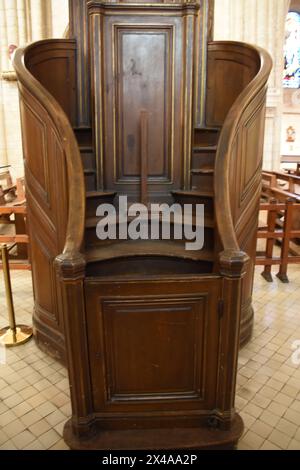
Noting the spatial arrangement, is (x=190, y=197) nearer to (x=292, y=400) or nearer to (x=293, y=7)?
(x=292, y=400)

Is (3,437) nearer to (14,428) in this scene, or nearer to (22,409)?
(14,428)

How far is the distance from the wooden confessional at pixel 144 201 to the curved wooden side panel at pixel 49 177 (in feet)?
0.04

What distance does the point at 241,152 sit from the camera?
2.39 meters

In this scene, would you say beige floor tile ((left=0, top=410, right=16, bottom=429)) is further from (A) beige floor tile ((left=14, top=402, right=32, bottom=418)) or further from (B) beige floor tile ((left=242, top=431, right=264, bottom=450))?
(B) beige floor tile ((left=242, top=431, right=264, bottom=450))

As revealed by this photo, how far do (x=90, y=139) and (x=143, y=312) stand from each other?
5.79 feet

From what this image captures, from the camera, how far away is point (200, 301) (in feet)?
6.02

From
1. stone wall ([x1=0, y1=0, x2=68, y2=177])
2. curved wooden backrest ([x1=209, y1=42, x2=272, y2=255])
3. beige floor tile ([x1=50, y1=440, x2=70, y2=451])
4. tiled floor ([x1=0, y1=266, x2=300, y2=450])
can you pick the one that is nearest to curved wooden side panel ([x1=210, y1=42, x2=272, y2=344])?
curved wooden backrest ([x1=209, y1=42, x2=272, y2=255])

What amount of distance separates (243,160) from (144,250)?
2.94ft

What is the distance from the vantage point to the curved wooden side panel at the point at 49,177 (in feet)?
6.66

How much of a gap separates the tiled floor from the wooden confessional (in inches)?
6.6

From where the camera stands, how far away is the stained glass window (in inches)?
622

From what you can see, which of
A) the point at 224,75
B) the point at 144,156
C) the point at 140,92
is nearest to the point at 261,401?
the point at 144,156

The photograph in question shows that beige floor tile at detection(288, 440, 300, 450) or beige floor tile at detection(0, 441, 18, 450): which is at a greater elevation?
beige floor tile at detection(288, 440, 300, 450)
